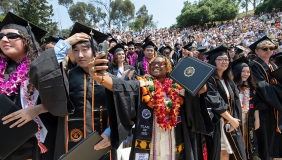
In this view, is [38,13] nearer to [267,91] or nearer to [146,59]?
[146,59]

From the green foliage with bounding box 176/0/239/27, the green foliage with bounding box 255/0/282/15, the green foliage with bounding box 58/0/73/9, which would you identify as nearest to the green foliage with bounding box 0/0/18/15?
the green foliage with bounding box 58/0/73/9

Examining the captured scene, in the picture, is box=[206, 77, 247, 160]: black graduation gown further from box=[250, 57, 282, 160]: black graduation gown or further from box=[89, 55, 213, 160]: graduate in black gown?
box=[250, 57, 282, 160]: black graduation gown

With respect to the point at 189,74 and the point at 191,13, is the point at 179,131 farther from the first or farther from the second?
the point at 191,13

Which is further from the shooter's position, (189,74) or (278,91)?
(278,91)

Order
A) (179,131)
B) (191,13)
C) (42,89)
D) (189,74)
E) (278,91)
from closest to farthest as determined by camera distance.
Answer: (42,89) → (189,74) → (179,131) → (278,91) → (191,13)

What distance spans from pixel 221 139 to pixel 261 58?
1897 millimetres

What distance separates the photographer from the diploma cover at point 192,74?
2494 mm

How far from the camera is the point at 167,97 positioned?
2.93 metres

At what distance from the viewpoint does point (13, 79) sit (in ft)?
6.72

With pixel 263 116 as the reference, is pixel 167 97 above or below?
above

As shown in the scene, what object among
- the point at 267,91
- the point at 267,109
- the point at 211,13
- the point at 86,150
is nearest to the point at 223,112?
the point at 267,91

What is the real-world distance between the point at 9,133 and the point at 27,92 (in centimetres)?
37

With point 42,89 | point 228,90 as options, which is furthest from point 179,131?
point 42,89

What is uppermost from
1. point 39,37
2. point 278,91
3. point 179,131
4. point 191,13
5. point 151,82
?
point 191,13
